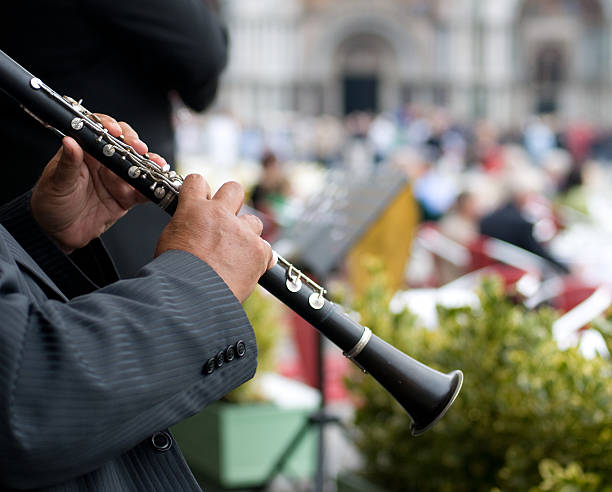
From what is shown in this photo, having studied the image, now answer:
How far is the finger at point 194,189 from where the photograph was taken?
4.06 feet

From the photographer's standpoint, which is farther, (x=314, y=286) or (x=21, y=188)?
(x=21, y=188)

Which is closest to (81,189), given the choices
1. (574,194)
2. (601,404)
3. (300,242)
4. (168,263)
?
(168,263)

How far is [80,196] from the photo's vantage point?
1423 mm

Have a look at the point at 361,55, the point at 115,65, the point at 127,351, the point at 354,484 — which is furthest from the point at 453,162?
the point at 361,55

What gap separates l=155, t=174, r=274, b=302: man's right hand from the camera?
1196mm

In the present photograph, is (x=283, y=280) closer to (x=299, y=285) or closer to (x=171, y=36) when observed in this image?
(x=299, y=285)

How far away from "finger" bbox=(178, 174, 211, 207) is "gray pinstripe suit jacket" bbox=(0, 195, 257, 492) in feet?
0.28

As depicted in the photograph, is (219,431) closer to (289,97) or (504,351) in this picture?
(504,351)

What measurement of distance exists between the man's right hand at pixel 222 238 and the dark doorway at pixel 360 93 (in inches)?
1278

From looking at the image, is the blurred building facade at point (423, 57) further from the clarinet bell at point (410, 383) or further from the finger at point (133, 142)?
the clarinet bell at point (410, 383)

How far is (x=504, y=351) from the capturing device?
7.57 ft

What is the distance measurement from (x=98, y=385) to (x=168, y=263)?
20 centimetres

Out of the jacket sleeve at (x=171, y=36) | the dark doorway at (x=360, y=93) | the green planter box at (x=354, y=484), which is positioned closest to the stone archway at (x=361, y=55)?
the dark doorway at (x=360, y=93)

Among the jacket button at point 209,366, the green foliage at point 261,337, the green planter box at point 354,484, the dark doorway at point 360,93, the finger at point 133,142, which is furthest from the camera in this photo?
the dark doorway at point 360,93
